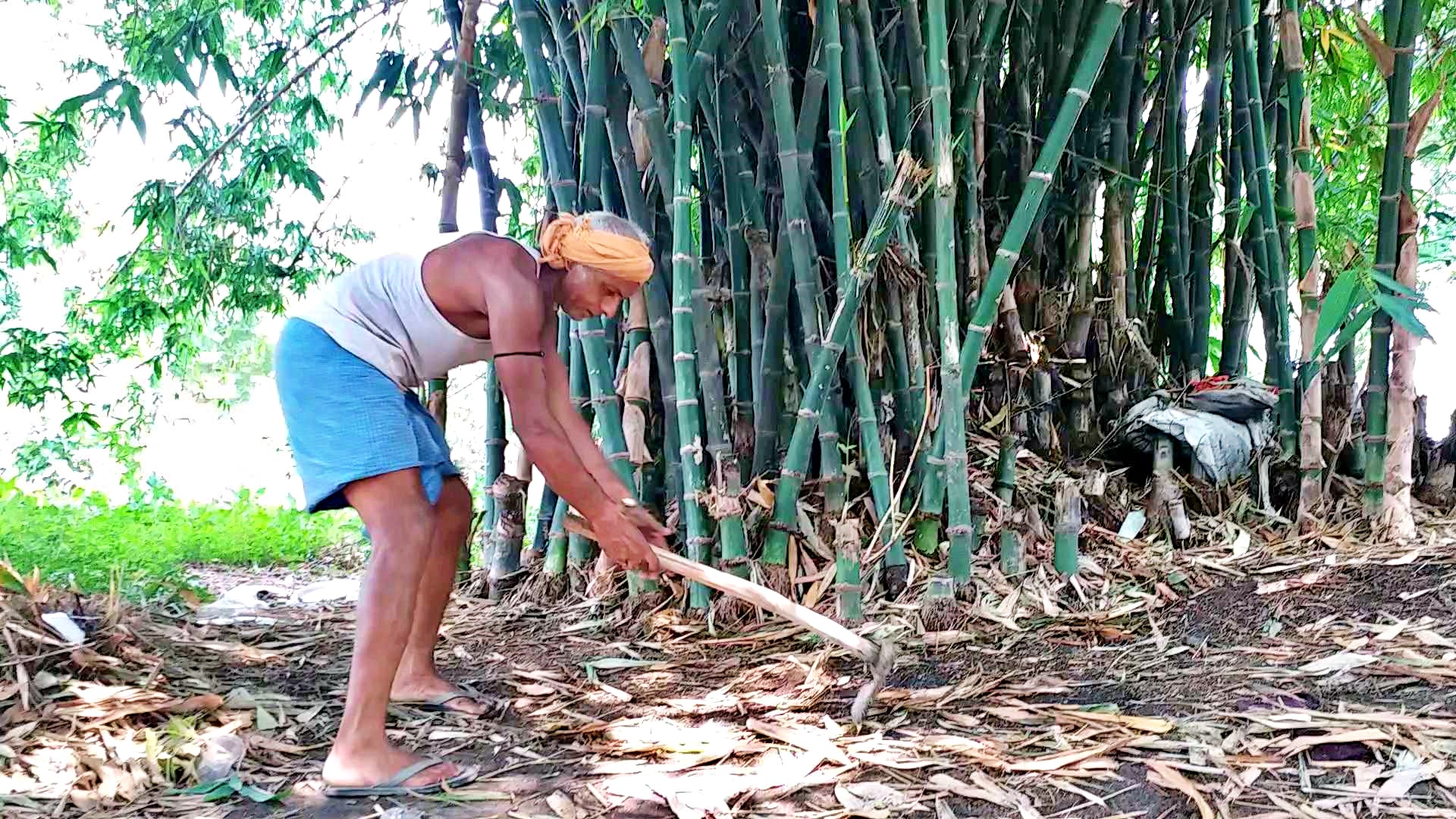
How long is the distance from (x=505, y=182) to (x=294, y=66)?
7.40 ft

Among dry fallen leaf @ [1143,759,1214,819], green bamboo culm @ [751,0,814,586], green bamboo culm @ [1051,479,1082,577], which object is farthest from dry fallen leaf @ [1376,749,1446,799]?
green bamboo culm @ [751,0,814,586]

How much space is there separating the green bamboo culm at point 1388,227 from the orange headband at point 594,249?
74.5 inches

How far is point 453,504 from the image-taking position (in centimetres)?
206

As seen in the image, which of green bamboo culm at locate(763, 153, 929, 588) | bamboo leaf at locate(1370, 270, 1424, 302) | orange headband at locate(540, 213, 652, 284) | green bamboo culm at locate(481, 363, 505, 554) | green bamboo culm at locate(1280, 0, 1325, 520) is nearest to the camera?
orange headband at locate(540, 213, 652, 284)

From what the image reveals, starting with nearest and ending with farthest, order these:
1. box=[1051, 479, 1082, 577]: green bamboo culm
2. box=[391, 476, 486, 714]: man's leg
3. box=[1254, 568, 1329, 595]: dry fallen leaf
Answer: box=[391, 476, 486, 714]: man's leg
box=[1254, 568, 1329, 595]: dry fallen leaf
box=[1051, 479, 1082, 577]: green bamboo culm

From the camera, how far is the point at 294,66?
4.71 metres

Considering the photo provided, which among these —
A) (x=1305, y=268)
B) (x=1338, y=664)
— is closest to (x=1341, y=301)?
(x=1305, y=268)

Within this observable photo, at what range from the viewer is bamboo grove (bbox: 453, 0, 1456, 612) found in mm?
2416

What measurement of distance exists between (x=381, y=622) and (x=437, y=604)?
17.5 inches

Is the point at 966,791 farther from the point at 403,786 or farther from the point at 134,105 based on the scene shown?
the point at 134,105

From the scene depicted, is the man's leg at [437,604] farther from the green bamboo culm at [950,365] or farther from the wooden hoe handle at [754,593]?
the green bamboo culm at [950,365]

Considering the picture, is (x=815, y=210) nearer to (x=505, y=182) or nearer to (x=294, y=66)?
(x=505, y=182)

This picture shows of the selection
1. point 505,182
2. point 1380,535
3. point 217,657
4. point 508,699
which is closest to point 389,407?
point 508,699

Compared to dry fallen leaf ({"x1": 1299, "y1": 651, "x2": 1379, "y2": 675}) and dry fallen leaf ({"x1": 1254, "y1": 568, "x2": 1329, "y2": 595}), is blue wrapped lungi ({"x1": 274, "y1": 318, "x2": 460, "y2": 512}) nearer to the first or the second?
dry fallen leaf ({"x1": 1299, "y1": 651, "x2": 1379, "y2": 675})
